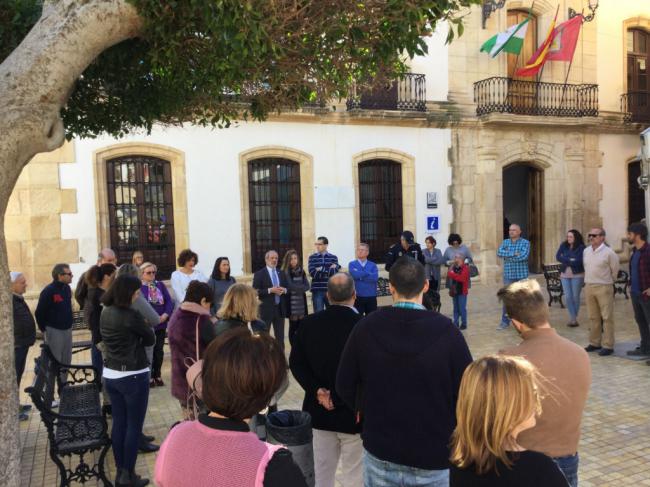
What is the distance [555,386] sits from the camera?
7.88ft

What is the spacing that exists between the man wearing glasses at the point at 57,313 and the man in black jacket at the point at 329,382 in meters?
Result: 3.66

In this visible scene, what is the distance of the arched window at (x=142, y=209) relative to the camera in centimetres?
1133

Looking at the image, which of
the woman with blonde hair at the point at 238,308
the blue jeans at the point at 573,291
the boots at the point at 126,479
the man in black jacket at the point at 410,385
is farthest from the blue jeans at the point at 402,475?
the blue jeans at the point at 573,291

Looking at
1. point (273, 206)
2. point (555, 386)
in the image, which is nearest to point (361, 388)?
point (555, 386)

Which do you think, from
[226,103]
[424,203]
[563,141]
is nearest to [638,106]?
[563,141]

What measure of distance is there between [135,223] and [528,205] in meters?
10.7

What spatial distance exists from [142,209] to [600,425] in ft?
30.0

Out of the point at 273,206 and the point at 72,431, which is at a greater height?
the point at 273,206

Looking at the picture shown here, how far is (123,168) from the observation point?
11.4m

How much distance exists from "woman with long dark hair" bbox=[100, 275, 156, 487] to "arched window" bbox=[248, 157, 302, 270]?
8363 mm

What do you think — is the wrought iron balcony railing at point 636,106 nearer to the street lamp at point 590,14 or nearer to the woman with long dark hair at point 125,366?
the street lamp at point 590,14

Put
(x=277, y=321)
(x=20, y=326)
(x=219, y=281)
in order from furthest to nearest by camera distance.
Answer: (x=277, y=321)
(x=219, y=281)
(x=20, y=326)

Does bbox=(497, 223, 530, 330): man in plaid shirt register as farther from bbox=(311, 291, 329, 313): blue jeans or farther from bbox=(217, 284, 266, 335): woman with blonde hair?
bbox=(217, 284, 266, 335): woman with blonde hair

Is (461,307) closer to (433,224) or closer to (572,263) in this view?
(572,263)
